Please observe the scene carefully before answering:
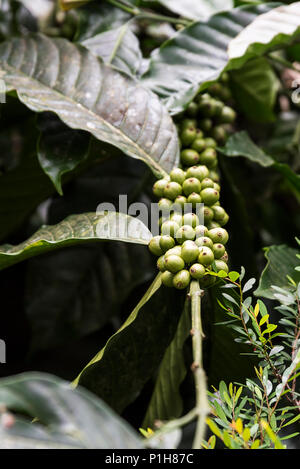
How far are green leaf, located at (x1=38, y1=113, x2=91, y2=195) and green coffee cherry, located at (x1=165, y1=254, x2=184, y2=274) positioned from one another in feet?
0.91

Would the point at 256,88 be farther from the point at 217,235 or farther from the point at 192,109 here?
the point at 217,235

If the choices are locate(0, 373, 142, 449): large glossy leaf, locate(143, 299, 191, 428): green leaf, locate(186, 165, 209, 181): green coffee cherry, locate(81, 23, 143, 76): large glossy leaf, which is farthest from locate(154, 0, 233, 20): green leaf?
locate(0, 373, 142, 449): large glossy leaf

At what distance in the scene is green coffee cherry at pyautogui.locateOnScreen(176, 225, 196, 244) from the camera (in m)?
0.66

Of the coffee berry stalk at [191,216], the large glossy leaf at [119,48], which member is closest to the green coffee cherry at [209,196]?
the coffee berry stalk at [191,216]

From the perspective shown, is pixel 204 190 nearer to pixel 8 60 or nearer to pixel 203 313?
pixel 203 313

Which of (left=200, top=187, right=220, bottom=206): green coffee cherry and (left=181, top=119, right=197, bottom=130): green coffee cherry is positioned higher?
(left=181, top=119, right=197, bottom=130): green coffee cherry

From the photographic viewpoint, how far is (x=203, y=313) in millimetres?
750

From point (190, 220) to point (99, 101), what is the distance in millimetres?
304

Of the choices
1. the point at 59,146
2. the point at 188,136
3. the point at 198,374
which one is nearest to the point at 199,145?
the point at 188,136

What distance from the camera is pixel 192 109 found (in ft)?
3.06

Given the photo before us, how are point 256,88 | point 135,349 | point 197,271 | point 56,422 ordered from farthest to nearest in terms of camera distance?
1. point 256,88
2. point 135,349
3. point 197,271
4. point 56,422

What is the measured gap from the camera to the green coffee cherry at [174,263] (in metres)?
0.63

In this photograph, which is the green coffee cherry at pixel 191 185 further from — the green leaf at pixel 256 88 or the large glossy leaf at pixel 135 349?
the green leaf at pixel 256 88

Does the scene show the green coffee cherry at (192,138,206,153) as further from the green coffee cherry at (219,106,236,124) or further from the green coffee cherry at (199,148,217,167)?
the green coffee cherry at (219,106,236,124)
